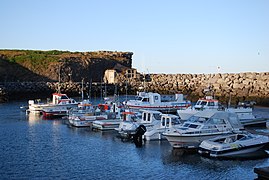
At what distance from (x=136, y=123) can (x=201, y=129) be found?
21.3ft

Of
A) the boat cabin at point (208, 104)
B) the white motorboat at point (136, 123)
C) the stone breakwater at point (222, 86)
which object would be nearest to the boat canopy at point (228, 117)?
the white motorboat at point (136, 123)

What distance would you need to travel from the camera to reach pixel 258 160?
21172 millimetres

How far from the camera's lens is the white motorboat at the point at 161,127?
26.6 metres

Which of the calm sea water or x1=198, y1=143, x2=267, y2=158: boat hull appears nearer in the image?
the calm sea water

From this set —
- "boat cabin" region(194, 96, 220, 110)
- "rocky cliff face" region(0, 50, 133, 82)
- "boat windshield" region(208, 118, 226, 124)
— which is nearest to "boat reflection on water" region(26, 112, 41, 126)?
"boat cabin" region(194, 96, 220, 110)

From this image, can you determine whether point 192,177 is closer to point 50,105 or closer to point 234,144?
point 234,144

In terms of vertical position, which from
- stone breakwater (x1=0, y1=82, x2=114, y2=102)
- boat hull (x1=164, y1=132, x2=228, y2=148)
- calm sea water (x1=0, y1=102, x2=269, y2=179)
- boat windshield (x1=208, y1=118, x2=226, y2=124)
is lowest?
calm sea water (x1=0, y1=102, x2=269, y2=179)

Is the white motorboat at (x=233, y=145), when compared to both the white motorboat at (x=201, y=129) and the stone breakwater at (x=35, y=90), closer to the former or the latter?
the white motorboat at (x=201, y=129)

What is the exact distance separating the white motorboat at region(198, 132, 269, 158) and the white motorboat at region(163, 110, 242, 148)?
93cm

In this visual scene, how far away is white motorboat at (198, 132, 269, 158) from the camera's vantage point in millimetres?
21328

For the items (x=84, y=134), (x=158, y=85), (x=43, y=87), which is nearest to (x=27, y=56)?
(x=43, y=87)

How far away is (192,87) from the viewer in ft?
249

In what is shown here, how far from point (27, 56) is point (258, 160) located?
10638 cm

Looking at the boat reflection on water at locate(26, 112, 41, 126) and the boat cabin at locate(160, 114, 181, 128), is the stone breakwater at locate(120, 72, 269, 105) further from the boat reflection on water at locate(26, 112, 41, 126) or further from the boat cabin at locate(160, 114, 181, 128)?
the boat cabin at locate(160, 114, 181, 128)
